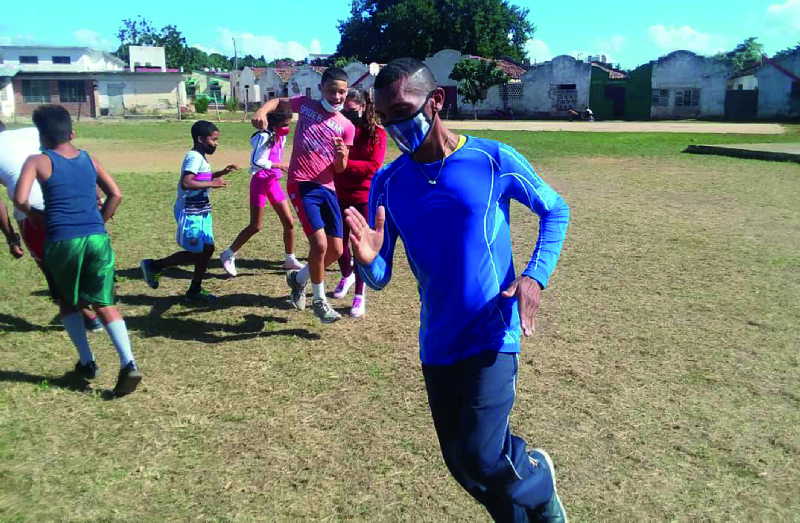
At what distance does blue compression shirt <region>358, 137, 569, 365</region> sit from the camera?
280 cm

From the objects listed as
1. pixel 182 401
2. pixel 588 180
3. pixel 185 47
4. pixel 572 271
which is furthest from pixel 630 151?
pixel 185 47

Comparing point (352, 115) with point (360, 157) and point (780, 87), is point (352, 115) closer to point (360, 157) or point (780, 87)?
point (360, 157)

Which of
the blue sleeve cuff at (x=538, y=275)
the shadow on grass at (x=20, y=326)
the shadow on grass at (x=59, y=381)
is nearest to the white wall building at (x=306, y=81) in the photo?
the shadow on grass at (x=20, y=326)

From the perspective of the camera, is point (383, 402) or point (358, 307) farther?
point (358, 307)

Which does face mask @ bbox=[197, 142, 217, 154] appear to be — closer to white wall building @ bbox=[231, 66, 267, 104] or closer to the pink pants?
the pink pants

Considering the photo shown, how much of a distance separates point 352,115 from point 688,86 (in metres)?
52.2

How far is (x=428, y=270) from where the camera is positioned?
288 cm

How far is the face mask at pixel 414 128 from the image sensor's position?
2.86 metres

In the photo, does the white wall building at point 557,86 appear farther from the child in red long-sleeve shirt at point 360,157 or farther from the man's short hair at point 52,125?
the man's short hair at point 52,125

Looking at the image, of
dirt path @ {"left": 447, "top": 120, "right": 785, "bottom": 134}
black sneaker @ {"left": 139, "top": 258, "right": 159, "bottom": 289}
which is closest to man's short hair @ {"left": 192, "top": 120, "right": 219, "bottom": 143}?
black sneaker @ {"left": 139, "top": 258, "right": 159, "bottom": 289}

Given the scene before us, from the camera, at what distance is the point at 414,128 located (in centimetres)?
287

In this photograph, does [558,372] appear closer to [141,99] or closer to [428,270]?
[428,270]

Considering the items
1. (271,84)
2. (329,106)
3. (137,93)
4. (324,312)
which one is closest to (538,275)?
(324,312)

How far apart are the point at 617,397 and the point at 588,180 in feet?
38.6
